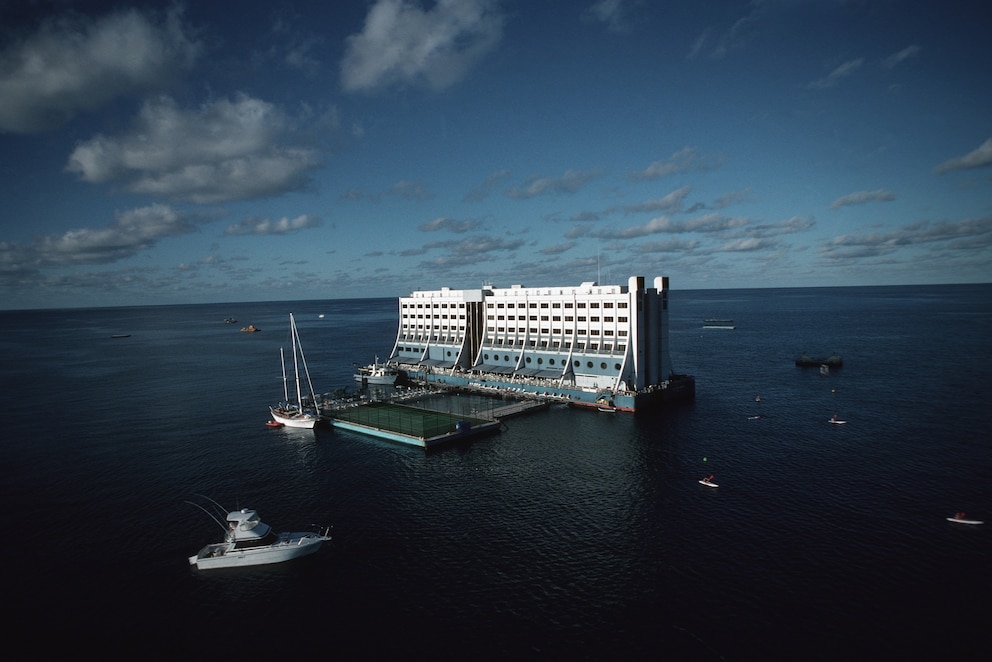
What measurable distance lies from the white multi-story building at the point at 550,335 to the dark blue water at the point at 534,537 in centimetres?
1109

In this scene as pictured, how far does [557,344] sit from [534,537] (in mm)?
61571

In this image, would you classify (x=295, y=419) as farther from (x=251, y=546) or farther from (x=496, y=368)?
(x=251, y=546)

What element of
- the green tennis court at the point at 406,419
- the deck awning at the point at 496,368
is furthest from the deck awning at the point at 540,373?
the green tennis court at the point at 406,419

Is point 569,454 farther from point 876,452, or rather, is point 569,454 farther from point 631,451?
point 876,452

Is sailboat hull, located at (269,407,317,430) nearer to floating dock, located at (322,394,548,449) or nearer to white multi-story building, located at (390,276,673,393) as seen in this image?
floating dock, located at (322,394,548,449)

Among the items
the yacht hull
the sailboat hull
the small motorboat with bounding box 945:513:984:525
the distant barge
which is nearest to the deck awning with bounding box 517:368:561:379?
the sailboat hull

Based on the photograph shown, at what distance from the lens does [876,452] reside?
2712 inches

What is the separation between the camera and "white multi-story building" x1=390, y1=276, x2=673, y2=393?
9612 cm

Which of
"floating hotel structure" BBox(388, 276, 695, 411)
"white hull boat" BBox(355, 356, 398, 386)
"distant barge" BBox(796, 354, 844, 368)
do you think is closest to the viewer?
"floating hotel structure" BBox(388, 276, 695, 411)

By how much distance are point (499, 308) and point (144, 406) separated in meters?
74.8

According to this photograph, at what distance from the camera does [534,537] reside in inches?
1887

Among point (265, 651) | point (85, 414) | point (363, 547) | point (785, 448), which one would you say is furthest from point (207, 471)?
point (785, 448)

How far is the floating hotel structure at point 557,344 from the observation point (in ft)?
313

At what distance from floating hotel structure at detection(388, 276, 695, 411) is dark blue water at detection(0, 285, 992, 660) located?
25.3ft
